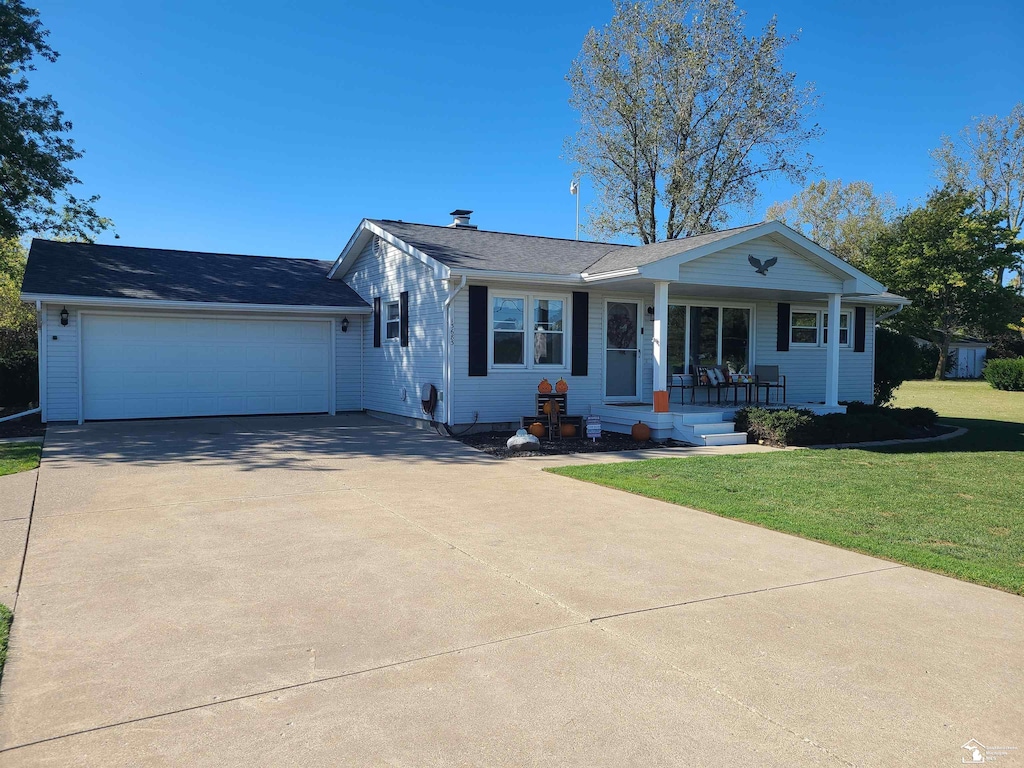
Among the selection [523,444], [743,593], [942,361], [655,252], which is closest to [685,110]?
[655,252]

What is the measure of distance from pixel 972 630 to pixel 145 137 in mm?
24886

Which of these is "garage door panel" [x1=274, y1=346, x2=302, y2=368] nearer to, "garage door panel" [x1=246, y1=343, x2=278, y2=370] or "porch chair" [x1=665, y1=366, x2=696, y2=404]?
"garage door panel" [x1=246, y1=343, x2=278, y2=370]

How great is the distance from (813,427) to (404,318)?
25.9 feet

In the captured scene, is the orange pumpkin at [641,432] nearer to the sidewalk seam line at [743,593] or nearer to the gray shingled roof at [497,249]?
the gray shingled roof at [497,249]

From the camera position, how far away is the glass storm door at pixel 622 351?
14.1 meters

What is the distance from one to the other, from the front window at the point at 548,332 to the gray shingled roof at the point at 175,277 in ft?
16.0

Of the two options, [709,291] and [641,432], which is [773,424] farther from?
[709,291]

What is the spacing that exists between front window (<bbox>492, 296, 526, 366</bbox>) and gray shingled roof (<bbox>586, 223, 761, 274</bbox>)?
1543 mm

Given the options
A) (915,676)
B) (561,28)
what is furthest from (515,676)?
(561,28)

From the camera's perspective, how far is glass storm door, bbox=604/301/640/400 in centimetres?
1408

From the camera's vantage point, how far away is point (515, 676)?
3410mm

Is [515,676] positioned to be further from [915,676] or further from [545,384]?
[545,384]

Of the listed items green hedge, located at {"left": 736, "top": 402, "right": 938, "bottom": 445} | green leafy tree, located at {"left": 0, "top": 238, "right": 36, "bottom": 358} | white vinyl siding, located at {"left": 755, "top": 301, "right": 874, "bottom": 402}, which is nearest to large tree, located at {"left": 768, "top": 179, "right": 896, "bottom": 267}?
white vinyl siding, located at {"left": 755, "top": 301, "right": 874, "bottom": 402}

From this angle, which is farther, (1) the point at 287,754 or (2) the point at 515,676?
(2) the point at 515,676
